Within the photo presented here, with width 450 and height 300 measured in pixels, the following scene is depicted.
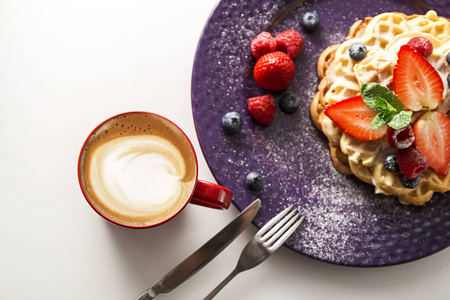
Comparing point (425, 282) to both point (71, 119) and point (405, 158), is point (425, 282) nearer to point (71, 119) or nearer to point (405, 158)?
point (405, 158)

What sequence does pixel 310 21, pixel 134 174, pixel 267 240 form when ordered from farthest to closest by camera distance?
pixel 310 21 < pixel 267 240 < pixel 134 174

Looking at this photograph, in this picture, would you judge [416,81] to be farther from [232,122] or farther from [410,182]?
[232,122]

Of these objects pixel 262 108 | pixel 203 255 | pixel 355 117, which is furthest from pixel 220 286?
pixel 355 117

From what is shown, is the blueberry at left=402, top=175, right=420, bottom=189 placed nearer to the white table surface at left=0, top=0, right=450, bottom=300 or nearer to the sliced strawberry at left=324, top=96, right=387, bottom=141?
the sliced strawberry at left=324, top=96, right=387, bottom=141

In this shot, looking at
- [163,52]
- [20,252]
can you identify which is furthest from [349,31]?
[20,252]

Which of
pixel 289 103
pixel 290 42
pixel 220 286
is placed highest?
pixel 290 42

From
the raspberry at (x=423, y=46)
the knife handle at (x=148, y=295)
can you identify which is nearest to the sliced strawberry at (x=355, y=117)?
the raspberry at (x=423, y=46)

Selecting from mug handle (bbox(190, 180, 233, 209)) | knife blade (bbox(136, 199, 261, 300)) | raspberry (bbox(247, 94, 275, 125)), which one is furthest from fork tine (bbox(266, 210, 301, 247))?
raspberry (bbox(247, 94, 275, 125))
